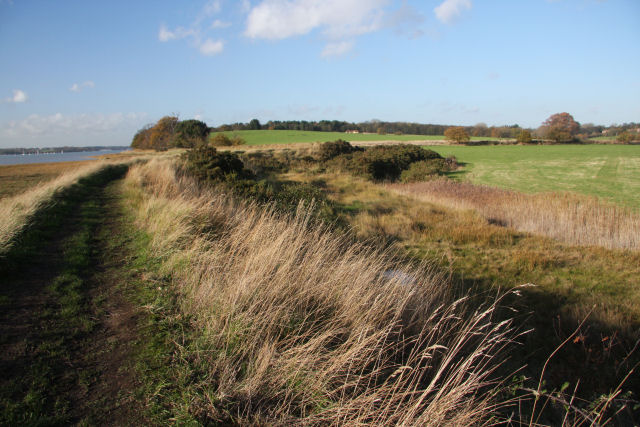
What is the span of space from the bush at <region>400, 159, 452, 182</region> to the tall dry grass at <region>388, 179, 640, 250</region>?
35.2 feet

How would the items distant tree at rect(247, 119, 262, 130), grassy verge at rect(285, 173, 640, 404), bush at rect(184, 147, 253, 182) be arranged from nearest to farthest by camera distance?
1. grassy verge at rect(285, 173, 640, 404)
2. bush at rect(184, 147, 253, 182)
3. distant tree at rect(247, 119, 262, 130)

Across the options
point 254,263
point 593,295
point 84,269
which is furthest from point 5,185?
point 593,295

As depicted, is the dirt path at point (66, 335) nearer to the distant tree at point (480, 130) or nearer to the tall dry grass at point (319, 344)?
the tall dry grass at point (319, 344)

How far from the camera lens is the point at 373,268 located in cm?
454

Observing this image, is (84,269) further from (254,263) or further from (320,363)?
(320,363)

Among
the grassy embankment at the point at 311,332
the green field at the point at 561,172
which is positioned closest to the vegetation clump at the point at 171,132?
the green field at the point at 561,172

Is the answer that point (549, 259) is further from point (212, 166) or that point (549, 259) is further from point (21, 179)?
point (21, 179)

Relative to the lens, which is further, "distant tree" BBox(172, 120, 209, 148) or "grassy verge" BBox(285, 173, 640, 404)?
"distant tree" BBox(172, 120, 209, 148)

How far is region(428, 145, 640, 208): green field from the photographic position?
22.3m

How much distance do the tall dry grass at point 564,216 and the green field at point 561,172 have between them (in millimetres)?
5642

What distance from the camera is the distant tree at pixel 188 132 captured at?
185 ft

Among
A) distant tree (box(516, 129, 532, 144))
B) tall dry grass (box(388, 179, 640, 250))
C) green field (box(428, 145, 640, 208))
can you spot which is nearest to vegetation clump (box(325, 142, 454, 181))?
green field (box(428, 145, 640, 208))

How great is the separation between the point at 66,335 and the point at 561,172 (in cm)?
3823

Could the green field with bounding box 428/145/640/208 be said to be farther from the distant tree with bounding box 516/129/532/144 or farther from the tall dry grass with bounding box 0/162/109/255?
the tall dry grass with bounding box 0/162/109/255
